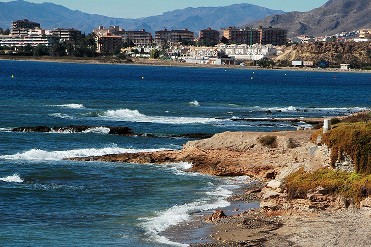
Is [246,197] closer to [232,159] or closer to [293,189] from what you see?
[293,189]

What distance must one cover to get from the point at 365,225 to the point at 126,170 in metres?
18.9

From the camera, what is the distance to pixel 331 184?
101 ft

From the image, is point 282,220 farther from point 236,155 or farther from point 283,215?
point 236,155

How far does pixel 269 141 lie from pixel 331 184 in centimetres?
1546

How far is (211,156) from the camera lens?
149 ft

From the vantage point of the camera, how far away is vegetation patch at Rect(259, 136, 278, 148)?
151 feet

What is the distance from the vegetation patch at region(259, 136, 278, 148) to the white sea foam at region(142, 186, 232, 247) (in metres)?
8.91

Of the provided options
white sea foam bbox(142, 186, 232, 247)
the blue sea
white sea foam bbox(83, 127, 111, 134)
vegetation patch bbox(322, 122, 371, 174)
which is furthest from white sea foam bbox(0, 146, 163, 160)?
vegetation patch bbox(322, 122, 371, 174)

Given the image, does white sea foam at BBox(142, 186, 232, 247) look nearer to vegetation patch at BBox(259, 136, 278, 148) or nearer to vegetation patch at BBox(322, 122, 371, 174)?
vegetation patch at BBox(322, 122, 371, 174)

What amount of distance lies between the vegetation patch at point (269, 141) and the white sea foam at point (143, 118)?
26447mm

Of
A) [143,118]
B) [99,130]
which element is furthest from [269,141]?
[143,118]

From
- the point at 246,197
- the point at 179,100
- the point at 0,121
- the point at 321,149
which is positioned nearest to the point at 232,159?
the point at 246,197

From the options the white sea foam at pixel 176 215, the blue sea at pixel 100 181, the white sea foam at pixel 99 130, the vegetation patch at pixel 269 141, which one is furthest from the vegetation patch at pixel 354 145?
the white sea foam at pixel 99 130

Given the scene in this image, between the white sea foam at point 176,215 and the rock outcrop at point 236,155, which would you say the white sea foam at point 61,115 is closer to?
the rock outcrop at point 236,155
